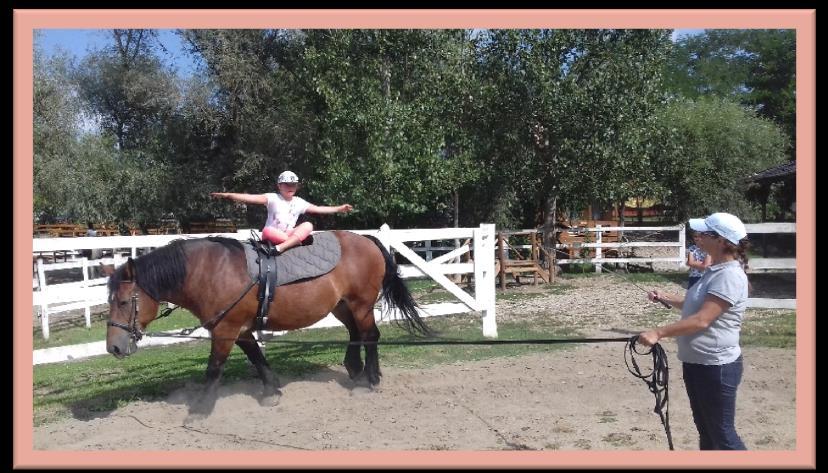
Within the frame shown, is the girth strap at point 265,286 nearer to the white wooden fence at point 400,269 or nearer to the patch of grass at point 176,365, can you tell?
the patch of grass at point 176,365

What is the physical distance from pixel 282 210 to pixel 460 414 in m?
2.47

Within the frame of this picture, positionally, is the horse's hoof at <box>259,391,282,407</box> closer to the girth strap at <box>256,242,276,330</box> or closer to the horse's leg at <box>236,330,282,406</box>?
the horse's leg at <box>236,330,282,406</box>

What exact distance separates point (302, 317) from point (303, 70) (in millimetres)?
14232

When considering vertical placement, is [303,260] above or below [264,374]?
above

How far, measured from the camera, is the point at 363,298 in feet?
21.1

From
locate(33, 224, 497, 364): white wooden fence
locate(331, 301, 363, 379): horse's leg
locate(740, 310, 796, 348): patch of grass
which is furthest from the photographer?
locate(740, 310, 796, 348): patch of grass

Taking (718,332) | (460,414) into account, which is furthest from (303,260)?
(718,332)

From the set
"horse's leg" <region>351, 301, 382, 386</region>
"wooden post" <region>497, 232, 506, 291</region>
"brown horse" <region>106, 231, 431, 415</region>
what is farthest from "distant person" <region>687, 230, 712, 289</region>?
"wooden post" <region>497, 232, 506, 291</region>

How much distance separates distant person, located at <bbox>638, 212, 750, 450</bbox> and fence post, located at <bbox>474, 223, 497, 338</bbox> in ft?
17.1

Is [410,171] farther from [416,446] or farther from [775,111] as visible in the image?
[775,111]

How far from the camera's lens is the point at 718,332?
3.52 meters

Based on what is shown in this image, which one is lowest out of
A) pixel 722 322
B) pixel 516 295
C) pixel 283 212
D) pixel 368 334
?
pixel 516 295

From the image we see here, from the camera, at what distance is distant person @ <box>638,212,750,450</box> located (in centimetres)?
348

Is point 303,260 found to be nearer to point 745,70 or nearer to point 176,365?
point 176,365
